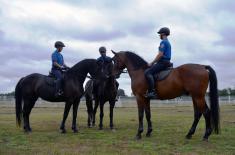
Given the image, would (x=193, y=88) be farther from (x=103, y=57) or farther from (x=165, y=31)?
(x=103, y=57)

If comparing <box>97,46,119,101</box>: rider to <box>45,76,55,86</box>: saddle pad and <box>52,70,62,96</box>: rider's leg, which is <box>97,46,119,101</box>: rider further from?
<box>45,76,55,86</box>: saddle pad

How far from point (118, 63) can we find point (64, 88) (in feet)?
8.05

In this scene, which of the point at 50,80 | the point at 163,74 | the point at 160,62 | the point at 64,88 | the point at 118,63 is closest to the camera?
the point at 163,74

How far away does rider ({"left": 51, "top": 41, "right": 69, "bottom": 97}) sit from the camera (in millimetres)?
14380

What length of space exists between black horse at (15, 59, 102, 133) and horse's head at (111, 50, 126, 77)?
2.98 ft

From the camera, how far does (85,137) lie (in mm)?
12703

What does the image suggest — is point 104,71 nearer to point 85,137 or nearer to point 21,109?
point 85,137

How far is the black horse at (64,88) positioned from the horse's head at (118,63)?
0.91 metres

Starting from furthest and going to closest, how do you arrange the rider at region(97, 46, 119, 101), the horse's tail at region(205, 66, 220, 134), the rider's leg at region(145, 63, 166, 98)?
the rider at region(97, 46, 119, 101) < the rider's leg at region(145, 63, 166, 98) < the horse's tail at region(205, 66, 220, 134)

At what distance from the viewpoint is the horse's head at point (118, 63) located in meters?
13.5

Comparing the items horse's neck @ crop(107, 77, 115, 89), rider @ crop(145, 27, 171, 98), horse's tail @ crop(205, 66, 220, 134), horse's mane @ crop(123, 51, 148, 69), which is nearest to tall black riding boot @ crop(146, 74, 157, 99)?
rider @ crop(145, 27, 171, 98)

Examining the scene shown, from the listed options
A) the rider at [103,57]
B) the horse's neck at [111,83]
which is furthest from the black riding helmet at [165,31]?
the horse's neck at [111,83]

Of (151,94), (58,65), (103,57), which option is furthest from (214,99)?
(58,65)

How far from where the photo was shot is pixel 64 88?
1448 centimetres
